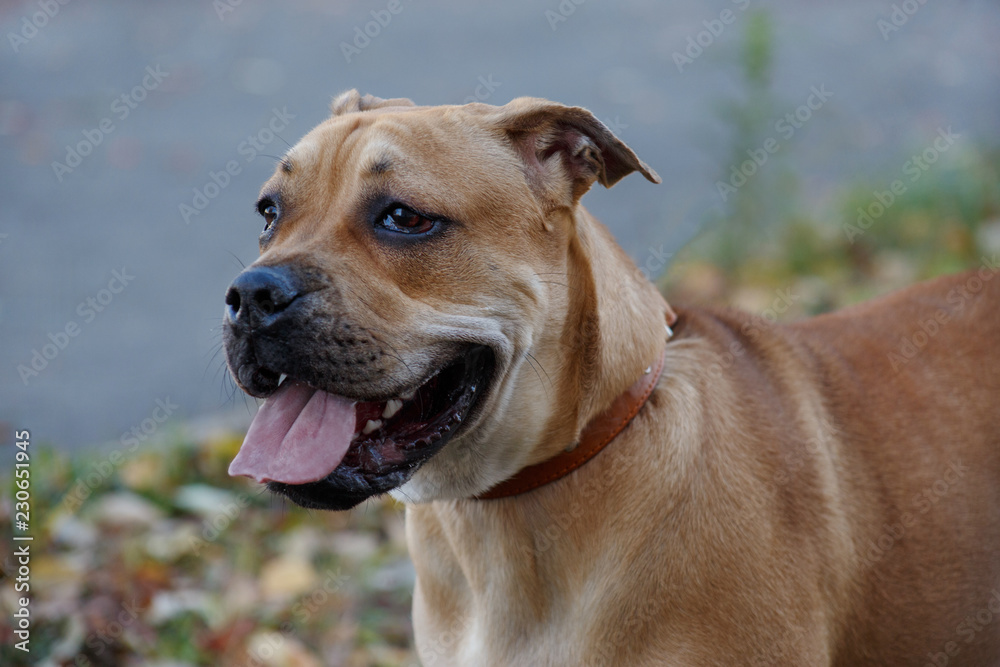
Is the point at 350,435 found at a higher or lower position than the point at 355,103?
lower

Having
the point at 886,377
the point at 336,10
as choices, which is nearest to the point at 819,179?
the point at 886,377

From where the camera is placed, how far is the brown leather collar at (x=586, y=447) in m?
2.91

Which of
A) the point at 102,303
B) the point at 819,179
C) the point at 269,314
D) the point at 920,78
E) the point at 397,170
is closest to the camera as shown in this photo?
the point at 269,314

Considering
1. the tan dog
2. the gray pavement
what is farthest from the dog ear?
the gray pavement

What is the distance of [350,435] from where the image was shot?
2.73 m

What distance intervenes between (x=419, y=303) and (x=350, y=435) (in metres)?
0.43

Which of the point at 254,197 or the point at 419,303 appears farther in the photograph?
Result: the point at 254,197

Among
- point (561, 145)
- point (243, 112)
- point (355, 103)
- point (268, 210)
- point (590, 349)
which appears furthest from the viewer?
point (243, 112)

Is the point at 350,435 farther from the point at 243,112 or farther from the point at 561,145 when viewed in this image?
the point at 243,112

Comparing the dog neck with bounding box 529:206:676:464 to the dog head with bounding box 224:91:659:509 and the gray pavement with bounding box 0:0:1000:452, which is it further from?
the gray pavement with bounding box 0:0:1000:452

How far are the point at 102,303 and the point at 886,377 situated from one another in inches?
221

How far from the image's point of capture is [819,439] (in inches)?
126

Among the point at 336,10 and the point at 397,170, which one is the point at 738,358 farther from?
the point at 336,10

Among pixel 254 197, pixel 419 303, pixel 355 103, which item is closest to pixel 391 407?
pixel 419 303
